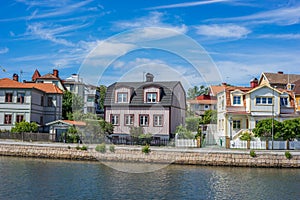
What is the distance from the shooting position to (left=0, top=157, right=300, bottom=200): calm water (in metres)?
21.3

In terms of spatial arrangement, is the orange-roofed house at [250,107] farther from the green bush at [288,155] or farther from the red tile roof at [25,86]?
the red tile roof at [25,86]

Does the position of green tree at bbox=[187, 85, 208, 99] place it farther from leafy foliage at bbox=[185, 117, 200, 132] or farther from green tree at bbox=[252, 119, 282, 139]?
green tree at bbox=[252, 119, 282, 139]

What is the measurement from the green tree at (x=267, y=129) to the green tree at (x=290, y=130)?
516mm

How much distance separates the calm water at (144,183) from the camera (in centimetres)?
2128

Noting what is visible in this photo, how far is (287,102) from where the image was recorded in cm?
4612

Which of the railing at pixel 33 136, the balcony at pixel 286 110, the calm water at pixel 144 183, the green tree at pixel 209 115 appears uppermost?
the balcony at pixel 286 110

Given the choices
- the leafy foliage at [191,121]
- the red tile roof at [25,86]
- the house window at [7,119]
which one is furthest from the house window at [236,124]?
the house window at [7,119]

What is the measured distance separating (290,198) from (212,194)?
4.62 meters

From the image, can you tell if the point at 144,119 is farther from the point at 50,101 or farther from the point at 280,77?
the point at 280,77

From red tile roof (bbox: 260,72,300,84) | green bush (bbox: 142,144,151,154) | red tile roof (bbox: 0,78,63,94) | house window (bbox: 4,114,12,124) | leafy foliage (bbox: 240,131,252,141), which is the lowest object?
green bush (bbox: 142,144,151,154)

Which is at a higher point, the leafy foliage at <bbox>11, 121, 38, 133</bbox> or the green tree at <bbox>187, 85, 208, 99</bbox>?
the green tree at <bbox>187, 85, 208, 99</bbox>

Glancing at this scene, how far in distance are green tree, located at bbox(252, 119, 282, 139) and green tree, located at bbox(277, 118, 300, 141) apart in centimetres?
52

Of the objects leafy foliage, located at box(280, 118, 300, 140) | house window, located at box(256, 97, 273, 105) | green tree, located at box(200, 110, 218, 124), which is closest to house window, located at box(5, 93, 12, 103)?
house window, located at box(256, 97, 273, 105)

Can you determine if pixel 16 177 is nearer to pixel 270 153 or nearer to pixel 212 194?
pixel 212 194
